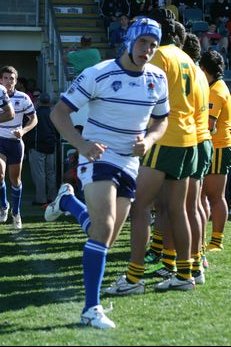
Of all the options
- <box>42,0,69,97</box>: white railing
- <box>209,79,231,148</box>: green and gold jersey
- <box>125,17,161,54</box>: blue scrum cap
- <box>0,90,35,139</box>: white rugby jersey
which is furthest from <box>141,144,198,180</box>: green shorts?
<box>42,0,69,97</box>: white railing

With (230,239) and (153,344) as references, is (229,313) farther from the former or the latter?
(230,239)

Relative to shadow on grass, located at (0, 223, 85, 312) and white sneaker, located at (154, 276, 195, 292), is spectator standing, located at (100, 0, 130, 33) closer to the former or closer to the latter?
shadow on grass, located at (0, 223, 85, 312)

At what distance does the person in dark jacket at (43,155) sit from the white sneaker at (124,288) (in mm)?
6647

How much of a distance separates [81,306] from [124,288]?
20.0 inches

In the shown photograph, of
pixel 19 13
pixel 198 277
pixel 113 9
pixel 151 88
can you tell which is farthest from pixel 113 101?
pixel 113 9

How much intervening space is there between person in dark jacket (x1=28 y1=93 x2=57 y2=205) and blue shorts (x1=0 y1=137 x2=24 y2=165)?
120 inches

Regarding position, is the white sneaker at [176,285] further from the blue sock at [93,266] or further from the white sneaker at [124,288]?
the blue sock at [93,266]

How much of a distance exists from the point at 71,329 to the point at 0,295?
4.00ft

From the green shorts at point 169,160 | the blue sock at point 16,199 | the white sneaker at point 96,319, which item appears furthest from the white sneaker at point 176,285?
the blue sock at point 16,199

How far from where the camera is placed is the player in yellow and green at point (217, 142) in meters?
7.80

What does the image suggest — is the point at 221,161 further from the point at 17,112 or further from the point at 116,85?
the point at 116,85

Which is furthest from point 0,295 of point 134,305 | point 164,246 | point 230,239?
point 230,239

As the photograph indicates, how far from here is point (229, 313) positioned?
5.74 meters

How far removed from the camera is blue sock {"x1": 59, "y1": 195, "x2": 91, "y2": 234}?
5717 millimetres
